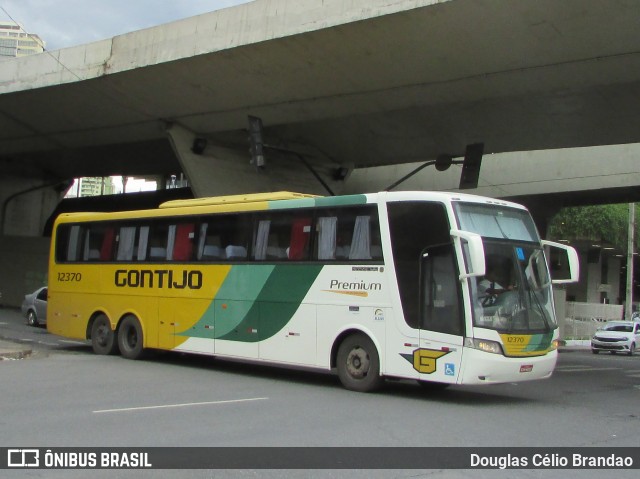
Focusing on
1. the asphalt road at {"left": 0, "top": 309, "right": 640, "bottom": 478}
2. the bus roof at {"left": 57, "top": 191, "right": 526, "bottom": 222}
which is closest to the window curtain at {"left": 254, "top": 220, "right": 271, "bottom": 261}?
the bus roof at {"left": 57, "top": 191, "right": 526, "bottom": 222}

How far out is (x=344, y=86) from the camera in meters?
22.5

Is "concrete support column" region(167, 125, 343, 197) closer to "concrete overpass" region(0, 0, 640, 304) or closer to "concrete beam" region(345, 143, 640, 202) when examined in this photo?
"concrete overpass" region(0, 0, 640, 304)

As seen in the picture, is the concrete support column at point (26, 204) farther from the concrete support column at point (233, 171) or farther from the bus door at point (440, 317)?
the bus door at point (440, 317)

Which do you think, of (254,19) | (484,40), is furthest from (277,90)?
(484,40)

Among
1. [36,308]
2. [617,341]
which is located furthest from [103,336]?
[617,341]

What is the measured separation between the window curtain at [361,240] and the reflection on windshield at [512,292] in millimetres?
2055

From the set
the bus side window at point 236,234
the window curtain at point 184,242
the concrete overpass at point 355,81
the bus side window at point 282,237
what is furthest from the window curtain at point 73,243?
the concrete overpass at point 355,81

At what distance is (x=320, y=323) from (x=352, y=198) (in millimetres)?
2305

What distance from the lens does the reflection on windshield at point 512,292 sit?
37.2 ft

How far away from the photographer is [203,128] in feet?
90.2

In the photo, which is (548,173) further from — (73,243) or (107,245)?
(73,243)

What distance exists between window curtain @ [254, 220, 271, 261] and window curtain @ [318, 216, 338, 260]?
1313mm

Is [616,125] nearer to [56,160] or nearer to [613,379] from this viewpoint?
[613,379]

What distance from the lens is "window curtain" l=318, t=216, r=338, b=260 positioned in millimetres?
13141
